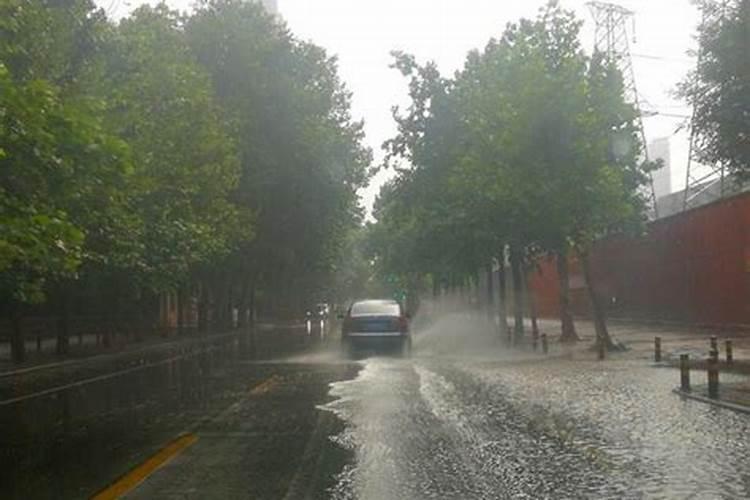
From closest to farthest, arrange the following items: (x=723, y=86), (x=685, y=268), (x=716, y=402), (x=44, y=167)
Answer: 1. (x=44, y=167)
2. (x=716, y=402)
3. (x=723, y=86)
4. (x=685, y=268)

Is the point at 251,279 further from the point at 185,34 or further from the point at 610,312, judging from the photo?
the point at 610,312

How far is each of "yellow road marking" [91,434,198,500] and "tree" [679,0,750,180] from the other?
457 inches

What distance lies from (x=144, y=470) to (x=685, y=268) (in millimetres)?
36693

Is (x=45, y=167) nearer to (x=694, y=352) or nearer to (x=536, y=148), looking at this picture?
(x=536, y=148)

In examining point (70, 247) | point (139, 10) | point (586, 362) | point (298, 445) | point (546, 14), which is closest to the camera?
point (298, 445)

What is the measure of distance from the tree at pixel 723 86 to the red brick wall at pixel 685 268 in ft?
57.6

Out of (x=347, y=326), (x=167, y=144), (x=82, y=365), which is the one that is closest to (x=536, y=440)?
(x=347, y=326)

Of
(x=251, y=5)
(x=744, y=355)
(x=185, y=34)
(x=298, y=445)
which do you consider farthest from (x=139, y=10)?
(x=298, y=445)

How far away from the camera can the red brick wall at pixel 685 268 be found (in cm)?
3644

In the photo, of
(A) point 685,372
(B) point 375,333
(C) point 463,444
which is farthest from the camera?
(B) point 375,333

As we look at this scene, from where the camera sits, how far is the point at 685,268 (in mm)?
42219

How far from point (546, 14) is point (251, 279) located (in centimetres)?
2920

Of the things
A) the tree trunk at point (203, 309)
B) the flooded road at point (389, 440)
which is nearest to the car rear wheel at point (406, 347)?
the flooded road at point (389, 440)

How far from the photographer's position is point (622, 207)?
28.3 m
